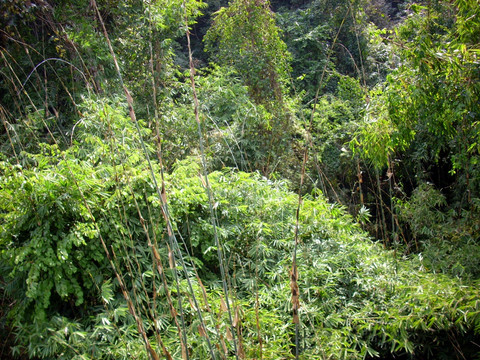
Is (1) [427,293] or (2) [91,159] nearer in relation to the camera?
(1) [427,293]

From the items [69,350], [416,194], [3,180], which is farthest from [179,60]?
[69,350]

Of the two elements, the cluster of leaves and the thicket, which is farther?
the cluster of leaves

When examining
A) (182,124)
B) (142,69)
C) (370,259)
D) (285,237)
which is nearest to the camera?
(370,259)

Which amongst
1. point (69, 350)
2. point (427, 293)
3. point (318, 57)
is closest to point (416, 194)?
point (427, 293)

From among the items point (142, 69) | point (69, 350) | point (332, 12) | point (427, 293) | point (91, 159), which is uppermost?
point (332, 12)

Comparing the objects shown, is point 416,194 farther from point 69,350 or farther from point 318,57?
point 318,57

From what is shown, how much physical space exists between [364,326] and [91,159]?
5.71 ft

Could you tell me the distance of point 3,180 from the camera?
6.03ft

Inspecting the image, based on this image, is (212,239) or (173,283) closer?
(173,283)

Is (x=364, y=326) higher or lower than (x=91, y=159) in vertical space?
lower

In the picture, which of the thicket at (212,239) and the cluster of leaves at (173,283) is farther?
the cluster of leaves at (173,283)

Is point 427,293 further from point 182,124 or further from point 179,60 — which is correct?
point 179,60

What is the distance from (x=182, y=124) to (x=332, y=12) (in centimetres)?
471

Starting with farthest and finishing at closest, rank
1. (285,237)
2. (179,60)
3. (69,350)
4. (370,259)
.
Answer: (179,60) → (285,237) → (370,259) → (69,350)
